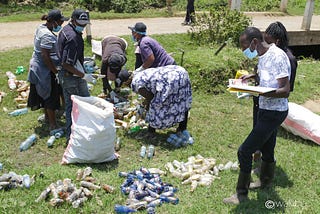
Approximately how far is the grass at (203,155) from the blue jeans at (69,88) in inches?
18.8

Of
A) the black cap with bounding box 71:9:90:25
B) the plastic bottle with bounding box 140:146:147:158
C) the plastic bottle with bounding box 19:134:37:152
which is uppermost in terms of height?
the black cap with bounding box 71:9:90:25

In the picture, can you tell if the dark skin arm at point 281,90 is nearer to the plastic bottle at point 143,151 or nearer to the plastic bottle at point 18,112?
the plastic bottle at point 143,151

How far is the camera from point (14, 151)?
559 centimetres

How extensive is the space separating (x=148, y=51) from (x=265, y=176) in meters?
2.57

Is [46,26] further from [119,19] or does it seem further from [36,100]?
[119,19]

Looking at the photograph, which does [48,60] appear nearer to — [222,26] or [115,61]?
[115,61]

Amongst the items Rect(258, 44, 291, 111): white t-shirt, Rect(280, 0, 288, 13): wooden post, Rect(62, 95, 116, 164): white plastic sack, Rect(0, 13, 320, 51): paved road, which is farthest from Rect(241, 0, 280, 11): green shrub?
Rect(258, 44, 291, 111): white t-shirt

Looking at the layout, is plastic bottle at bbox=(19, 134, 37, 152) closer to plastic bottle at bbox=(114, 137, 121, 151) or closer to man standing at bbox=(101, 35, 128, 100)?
plastic bottle at bbox=(114, 137, 121, 151)

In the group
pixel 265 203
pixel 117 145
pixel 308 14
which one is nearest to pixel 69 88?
pixel 117 145

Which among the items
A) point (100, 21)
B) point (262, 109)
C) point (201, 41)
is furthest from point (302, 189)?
point (100, 21)

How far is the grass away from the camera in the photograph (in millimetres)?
4340

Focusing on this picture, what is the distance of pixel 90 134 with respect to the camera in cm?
494

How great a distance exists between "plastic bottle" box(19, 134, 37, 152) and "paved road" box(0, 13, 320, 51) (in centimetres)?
500

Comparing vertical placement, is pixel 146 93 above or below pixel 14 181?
above
